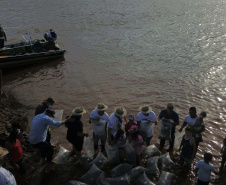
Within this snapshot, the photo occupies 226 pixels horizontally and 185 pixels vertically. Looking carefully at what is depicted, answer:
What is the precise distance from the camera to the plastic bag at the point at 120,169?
598cm

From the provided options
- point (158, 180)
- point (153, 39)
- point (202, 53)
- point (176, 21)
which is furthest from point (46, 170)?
point (176, 21)

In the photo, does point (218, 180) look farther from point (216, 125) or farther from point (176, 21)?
point (176, 21)

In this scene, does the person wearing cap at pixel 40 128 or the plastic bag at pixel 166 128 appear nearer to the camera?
the person wearing cap at pixel 40 128

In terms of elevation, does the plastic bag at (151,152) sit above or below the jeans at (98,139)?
below

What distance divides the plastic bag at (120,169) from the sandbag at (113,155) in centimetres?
39

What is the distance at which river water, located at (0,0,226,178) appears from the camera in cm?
1074

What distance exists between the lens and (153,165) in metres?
6.25

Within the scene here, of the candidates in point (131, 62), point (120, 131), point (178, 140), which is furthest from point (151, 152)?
point (131, 62)

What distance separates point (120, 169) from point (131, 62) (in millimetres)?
9567

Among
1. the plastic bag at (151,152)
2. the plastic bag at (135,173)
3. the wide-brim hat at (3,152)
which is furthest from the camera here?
the plastic bag at (151,152)

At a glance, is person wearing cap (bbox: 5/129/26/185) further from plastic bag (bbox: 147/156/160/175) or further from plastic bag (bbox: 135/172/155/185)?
plastic bag (bbox: 147/156/160/175)

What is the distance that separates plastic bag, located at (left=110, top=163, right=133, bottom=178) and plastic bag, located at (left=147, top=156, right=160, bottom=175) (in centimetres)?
51

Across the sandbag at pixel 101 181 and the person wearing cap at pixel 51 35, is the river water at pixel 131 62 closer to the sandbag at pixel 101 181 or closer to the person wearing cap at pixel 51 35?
the person wearing cap at pixel 51 35

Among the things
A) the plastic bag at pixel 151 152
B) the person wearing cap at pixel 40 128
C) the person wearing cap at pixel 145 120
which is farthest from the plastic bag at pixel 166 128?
the person wearing cap at pixel 40 128
